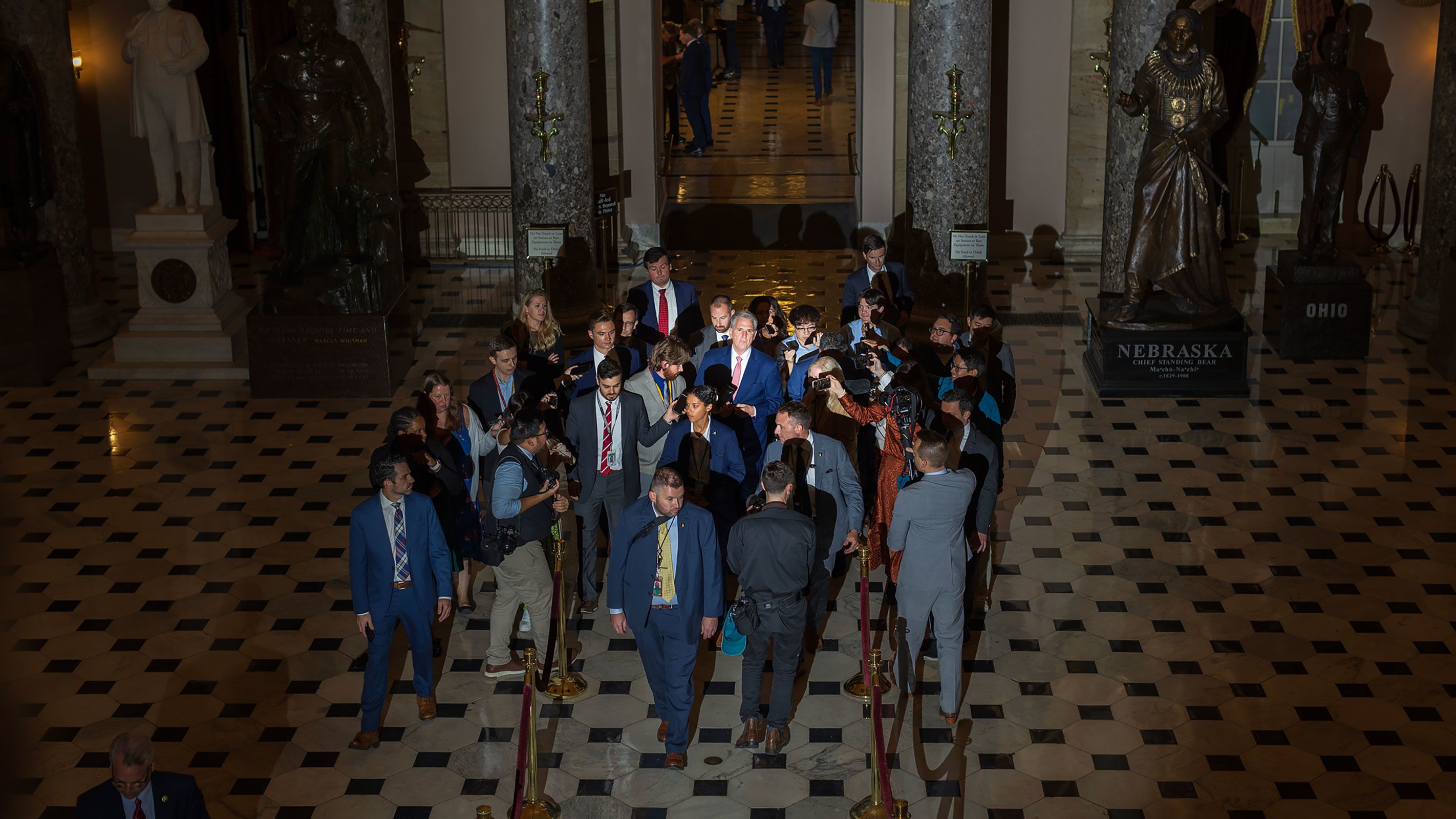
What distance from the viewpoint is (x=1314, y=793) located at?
6473mm

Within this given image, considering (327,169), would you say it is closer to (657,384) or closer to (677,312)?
(677,312)

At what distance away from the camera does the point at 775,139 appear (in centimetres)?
2038

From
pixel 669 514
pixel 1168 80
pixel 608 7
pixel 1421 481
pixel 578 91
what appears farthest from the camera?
pixel 608 7

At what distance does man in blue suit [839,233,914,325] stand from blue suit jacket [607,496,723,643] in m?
3.27

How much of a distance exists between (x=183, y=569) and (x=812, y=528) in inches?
173

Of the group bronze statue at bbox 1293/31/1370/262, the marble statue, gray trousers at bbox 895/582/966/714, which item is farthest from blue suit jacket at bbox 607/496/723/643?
bronze statue at bbox 1293/31/1370/262

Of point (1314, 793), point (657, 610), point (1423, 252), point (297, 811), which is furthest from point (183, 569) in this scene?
point (1423, 252)

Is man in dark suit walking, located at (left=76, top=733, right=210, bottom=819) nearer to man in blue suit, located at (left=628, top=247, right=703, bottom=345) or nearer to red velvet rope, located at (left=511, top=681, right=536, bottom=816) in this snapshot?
red velvet rope, located at (left=511, top=681, right=536, bottom=816)

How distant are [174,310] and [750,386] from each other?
670 centimetres

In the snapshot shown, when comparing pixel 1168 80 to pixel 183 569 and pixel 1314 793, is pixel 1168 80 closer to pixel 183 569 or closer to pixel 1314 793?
pixel 1314 793

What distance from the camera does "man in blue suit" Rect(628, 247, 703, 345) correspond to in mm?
9578

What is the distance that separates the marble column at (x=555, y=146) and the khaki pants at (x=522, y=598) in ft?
17.7

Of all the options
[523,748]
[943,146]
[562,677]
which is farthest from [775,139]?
[523,748]

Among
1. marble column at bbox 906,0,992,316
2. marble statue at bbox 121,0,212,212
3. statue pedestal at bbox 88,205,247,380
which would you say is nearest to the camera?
marble column at bbox 906,0,992,316
